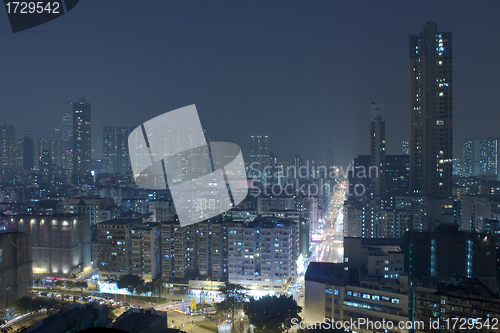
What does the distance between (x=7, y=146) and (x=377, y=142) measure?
1991 centimetres

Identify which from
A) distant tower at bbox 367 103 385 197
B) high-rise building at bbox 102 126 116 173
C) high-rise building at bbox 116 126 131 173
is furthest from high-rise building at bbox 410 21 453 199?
high-rise building at bbox 102 126 116 173

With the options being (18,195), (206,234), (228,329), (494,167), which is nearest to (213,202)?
(206,234)

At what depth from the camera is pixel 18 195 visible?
50.8 ft

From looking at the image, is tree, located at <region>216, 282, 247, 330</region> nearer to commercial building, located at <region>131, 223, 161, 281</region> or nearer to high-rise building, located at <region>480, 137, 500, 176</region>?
commercial building, located at <region>131, 223, 161, 281</region>

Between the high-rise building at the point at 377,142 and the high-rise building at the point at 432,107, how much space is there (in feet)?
7.40

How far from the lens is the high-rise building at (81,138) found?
2286 centimetres

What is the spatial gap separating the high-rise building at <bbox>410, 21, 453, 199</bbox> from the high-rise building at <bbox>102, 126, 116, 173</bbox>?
65.3 ft

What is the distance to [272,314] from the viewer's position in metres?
5.19

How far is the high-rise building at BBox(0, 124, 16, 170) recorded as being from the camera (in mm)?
20578

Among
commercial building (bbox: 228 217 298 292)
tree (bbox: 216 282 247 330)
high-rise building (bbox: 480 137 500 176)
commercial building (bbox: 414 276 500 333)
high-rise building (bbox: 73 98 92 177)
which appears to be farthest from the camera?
high-rise building (bbox: 73 98 92 177)

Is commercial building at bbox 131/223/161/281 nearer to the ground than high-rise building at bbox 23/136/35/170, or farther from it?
nearer to the ground

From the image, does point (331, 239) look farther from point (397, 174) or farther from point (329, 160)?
point (329, 160)

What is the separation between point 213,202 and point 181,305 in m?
4.24

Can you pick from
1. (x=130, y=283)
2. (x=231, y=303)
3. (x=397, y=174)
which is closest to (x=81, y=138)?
(x=130, y=283)
